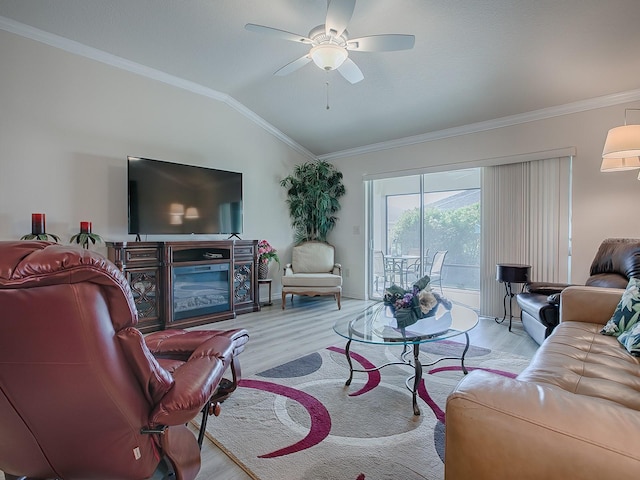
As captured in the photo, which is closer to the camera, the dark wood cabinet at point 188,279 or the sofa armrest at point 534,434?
the sofa armrest at point 534,434

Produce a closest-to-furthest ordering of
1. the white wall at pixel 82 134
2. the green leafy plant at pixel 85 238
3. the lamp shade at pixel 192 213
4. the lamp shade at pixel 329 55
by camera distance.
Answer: the lamp shade at pixel 329 55, the white wall at pixel 82 134, the green leafy plant at pixel 85 238, the lamp shade at pixel 192 213

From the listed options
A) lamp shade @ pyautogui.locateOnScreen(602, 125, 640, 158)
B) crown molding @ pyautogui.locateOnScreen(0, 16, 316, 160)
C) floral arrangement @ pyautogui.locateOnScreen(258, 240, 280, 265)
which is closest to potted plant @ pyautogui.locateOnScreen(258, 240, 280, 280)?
floral arrangement @ pyautogui.locateOnScreen(258, 240, 280, 265)

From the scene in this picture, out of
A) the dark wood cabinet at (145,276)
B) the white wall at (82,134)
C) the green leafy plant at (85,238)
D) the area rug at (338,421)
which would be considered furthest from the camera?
the dark wood cabinet at (145,276)

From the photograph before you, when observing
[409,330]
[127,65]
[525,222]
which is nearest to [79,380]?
[409,330]

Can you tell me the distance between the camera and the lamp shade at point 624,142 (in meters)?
2.34

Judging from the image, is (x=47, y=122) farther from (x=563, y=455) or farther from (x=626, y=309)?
(x=626, y=309)

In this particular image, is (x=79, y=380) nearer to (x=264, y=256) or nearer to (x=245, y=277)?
(x=245, y=277)

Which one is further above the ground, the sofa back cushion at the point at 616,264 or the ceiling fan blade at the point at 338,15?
the ceiling fan blade at the point at 338,15

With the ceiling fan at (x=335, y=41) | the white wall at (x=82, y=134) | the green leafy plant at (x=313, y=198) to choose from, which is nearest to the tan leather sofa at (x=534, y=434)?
the ceiling fan at (x=335, y=41)

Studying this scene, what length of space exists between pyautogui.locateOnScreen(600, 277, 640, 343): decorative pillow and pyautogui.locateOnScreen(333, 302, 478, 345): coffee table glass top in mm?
777

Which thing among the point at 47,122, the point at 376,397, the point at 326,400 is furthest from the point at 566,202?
the point at 47,122

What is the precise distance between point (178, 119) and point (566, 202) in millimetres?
4864

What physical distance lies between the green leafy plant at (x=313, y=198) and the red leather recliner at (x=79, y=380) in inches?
183

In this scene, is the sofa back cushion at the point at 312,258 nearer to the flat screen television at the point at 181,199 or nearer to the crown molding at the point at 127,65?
the flat screen television at the point at 181,199
